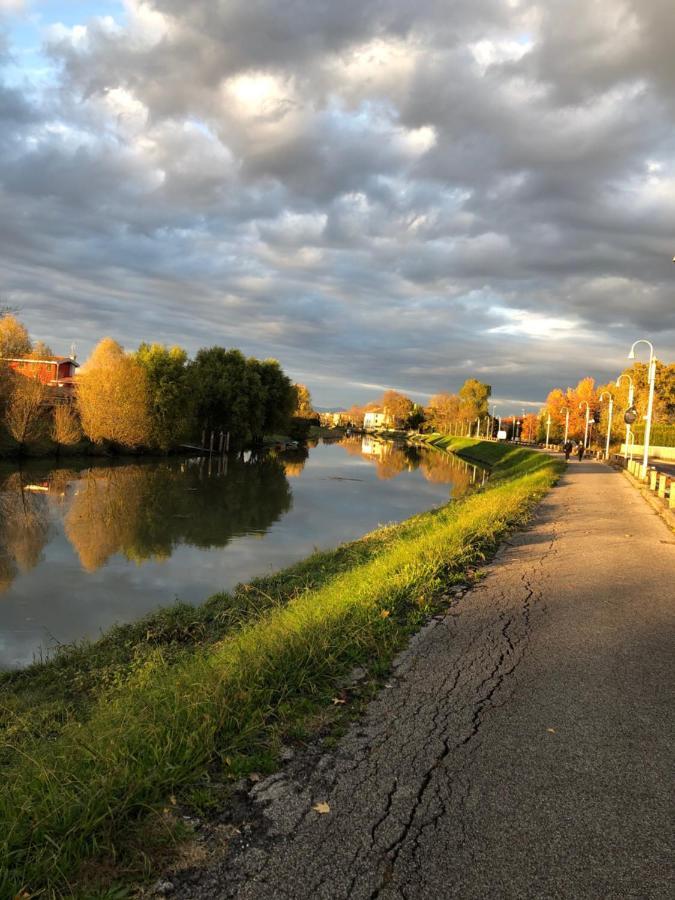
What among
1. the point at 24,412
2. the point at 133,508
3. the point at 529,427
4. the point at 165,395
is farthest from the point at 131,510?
the point at 529,427

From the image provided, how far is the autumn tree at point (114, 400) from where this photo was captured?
1925 inches

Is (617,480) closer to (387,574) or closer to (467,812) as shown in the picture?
(387,574)

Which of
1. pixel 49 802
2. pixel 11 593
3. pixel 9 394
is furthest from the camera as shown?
pixel 9 394

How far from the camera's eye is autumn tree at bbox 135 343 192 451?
53.3 metres

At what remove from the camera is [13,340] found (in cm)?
5038

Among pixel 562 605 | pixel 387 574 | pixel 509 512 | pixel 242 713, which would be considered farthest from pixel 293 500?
pixel 242 713

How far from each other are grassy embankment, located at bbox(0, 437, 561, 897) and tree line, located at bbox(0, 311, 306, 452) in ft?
120

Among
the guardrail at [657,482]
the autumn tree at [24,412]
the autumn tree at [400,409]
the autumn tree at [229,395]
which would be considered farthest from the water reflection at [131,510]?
the autumn tree at [400,409]

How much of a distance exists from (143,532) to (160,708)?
1701cm

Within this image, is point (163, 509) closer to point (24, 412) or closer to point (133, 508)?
point (133, 508)

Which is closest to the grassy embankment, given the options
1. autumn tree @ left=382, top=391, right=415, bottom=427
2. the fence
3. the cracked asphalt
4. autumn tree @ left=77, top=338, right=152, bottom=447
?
the cracked asphalt

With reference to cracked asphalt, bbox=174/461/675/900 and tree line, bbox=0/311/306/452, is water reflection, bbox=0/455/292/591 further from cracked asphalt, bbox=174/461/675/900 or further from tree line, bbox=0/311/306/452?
cracked asphalt, bbox=174/461/675/900

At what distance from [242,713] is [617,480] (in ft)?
105

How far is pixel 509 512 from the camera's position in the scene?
17016 mm
